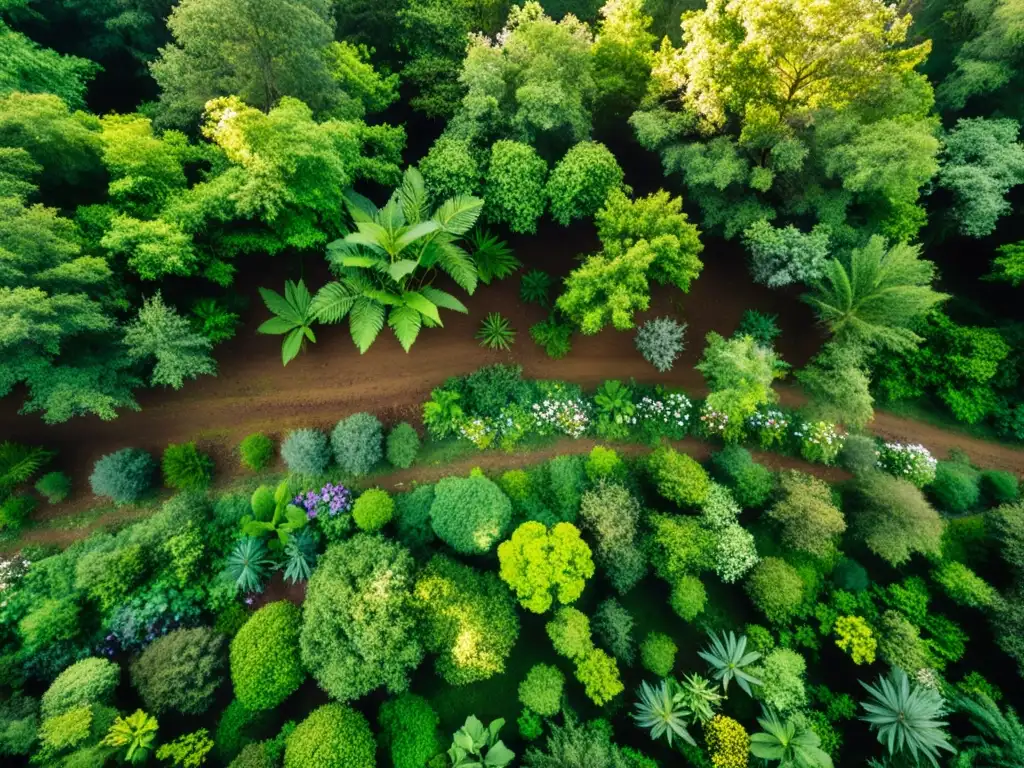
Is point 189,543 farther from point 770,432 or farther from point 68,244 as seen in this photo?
point 770,432

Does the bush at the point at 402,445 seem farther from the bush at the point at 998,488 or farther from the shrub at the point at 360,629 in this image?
the bush at the point at 998,488

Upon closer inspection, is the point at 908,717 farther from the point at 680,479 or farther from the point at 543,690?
the point at 543,690

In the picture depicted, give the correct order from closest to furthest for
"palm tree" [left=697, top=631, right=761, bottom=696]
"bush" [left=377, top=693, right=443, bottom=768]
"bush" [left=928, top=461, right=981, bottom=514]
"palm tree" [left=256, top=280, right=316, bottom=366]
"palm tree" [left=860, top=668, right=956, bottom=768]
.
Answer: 1. "bush" [left=377, top=693, right=443, bottom=768]
2. "palm tree" [left=860, top=668, right=956, bottom=768]
3. "palm tree" [left=697, top=631, right=761, bottom=696]
4. "palm tree" [left=256, top=280, right=316, bottom=366]
5. "bush" [left=928, top=461, right=981, bottom=514]

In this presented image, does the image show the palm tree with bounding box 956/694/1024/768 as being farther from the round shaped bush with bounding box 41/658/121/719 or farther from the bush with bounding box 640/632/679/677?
the round shaped bush with bounding box 41/658/121/719

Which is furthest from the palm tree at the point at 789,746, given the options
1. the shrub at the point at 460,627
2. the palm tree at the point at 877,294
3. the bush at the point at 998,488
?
the palm tree at the point at 877,294

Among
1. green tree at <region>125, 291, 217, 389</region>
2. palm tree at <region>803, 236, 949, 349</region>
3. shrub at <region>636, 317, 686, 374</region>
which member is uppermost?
palm tree at <region>803, 236, 949, 349</region>

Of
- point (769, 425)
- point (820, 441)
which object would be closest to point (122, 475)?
point (769, 425)

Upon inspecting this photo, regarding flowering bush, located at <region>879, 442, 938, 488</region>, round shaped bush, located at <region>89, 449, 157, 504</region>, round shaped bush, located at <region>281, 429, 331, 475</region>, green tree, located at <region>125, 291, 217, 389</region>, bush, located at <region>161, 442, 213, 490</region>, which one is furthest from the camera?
flowering bush, located at <region>879, 442, 938, 488</region>

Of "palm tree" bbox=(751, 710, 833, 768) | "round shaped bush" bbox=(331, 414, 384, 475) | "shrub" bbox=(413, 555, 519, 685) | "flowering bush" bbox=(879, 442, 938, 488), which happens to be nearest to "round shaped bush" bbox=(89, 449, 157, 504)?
"round shaped bush" bbox=(331, 414, 384, 475)
